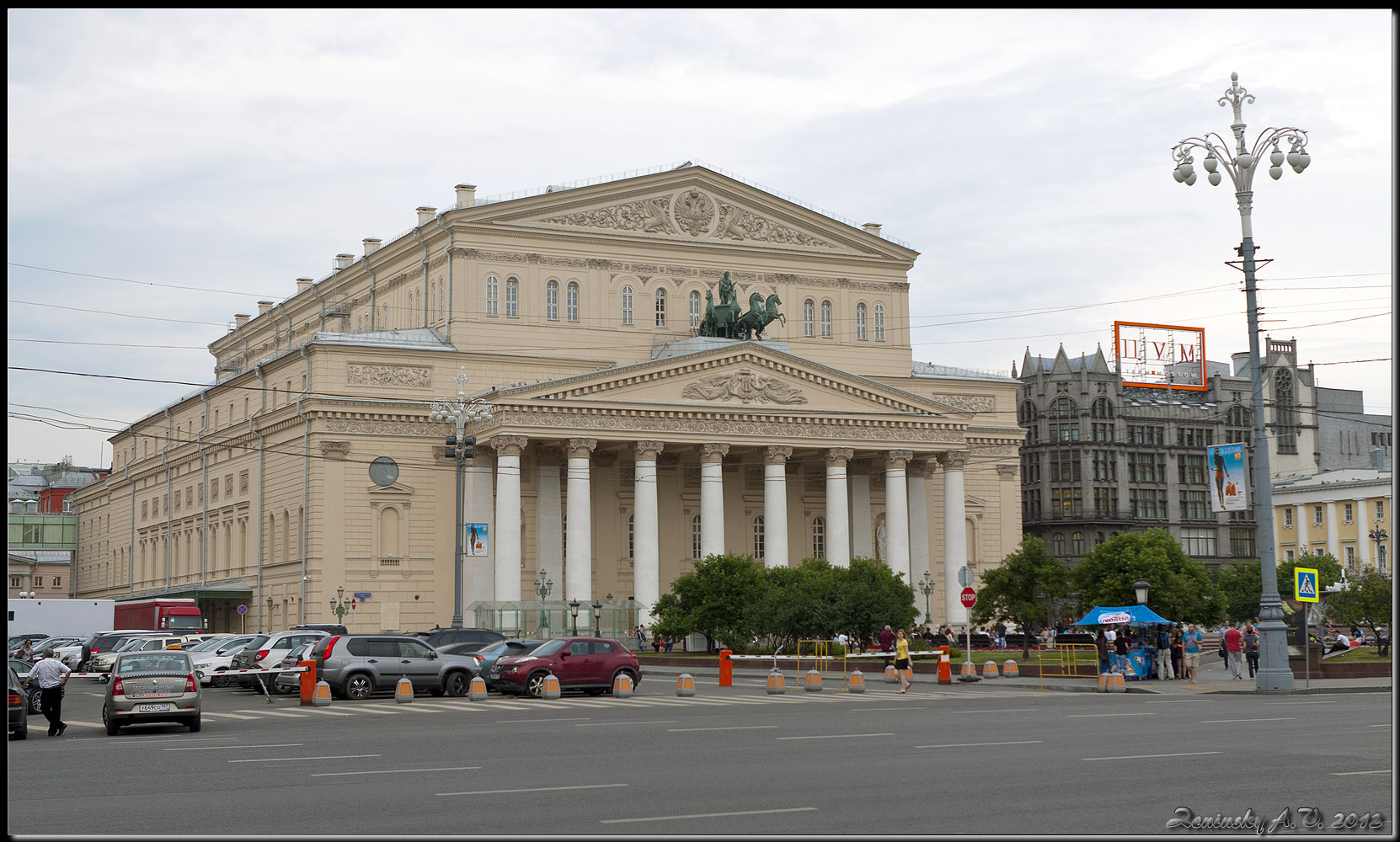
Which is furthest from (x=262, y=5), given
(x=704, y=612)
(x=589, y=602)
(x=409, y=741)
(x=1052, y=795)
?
(x=589, y=602)

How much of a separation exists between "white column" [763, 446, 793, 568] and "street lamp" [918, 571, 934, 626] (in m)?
7.92

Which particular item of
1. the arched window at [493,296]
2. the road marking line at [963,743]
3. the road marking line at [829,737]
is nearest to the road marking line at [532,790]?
Answer: the road marking line at [963,743]

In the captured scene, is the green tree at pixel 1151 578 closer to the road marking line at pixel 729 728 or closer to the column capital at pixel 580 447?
the column capital at pixel 580 447

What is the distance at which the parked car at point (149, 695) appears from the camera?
28719mm

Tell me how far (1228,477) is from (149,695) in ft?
91.0

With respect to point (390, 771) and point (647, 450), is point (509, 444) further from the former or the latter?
point (390, 771)

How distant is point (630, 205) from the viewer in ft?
256

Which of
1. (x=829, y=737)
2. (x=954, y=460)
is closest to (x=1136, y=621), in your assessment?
(x=829, y=737)

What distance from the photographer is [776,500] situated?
73750mm

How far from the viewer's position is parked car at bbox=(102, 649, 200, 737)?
94.2 ft

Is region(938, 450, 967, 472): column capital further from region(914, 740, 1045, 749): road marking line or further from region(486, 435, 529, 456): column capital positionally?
region(914, 740, 1045, 749): road marking line

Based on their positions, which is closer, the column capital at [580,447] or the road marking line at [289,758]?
the road marking line at [289,758]

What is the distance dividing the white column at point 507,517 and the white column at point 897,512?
19.2 m

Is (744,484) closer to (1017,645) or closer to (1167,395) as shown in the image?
(1017,645)
